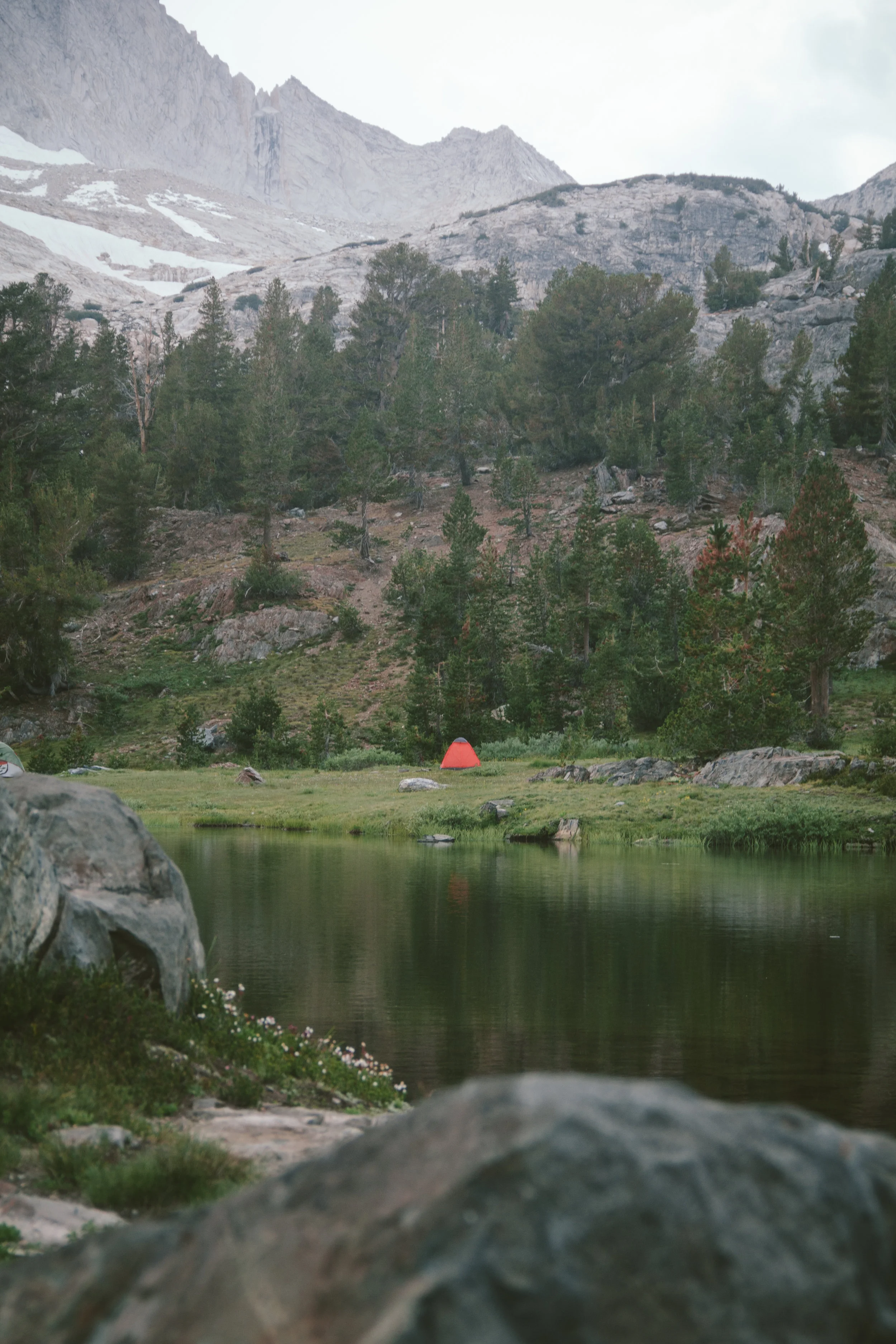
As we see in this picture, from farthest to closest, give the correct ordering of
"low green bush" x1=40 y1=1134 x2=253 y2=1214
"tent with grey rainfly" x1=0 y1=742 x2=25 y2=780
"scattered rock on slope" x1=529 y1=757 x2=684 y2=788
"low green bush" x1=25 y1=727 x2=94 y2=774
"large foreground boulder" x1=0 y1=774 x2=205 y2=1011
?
"low green bush" x1=25 y1=727 x2=94 y2=774 < "scattered rock on slope" x1=529 y1=757 x2=684 y2=788 < "tent with grey rainfly" x1=0 y1=742 x2=25 y2=780 < "large foreground boulder" x1=0 y1=774 x2=205 y2=1011 < "low green bush" x1=40 y1=1134 x2=253 y2=1214

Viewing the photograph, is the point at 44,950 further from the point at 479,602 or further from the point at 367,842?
the point at 479,602

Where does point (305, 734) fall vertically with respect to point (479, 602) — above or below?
below

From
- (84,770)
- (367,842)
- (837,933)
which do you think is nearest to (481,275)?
(84,770)

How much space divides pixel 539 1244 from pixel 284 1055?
8.29 meters

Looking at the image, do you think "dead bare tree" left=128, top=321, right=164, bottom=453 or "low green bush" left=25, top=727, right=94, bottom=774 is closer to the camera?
"low green bush" left=25, top=727, right=94, bottom=774

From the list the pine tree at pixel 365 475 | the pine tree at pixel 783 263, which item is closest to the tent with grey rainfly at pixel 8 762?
the pine tree at pixel 365 475

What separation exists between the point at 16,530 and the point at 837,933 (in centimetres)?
5547

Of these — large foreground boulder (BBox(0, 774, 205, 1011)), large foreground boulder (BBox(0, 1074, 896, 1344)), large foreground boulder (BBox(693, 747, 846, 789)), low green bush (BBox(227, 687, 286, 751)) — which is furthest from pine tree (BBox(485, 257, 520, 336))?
large foreground boulder (BBox(0, 1074, 896, 1344))

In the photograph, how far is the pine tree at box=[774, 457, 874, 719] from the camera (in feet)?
156

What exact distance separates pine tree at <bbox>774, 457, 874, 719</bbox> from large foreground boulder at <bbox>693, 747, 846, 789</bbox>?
9.16 metres

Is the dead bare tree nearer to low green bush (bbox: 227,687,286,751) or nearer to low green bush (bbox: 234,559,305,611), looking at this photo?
low green bush (bbox: 234,559,305,611)

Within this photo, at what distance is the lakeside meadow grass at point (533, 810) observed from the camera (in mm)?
33781

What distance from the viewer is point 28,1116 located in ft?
22.9

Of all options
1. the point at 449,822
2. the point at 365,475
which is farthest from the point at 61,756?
the point at 365,475
